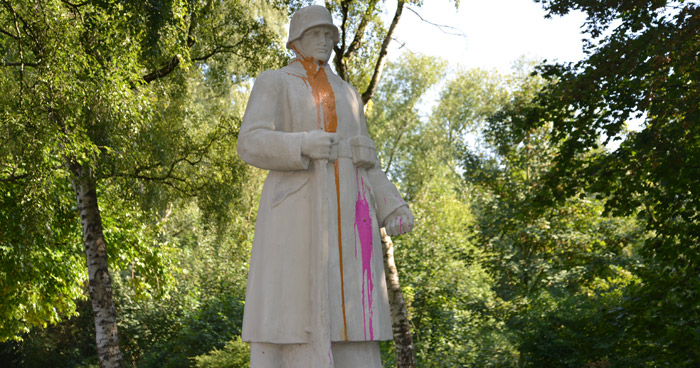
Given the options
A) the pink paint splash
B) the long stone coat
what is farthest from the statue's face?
the pink paint splash

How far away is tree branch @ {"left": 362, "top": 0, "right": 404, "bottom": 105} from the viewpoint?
1225 centimetres

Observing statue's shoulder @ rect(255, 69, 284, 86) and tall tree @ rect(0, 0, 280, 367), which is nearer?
statue's shoulder @ rect(255, 69, 284, 86)

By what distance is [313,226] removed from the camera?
385cm

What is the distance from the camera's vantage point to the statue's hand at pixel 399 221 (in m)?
4.13

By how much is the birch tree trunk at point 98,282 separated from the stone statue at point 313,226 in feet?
27.8

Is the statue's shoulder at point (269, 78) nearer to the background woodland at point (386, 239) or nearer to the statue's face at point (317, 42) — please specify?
the statue's face at point (317, 42)

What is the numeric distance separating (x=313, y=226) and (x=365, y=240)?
12.6 inches

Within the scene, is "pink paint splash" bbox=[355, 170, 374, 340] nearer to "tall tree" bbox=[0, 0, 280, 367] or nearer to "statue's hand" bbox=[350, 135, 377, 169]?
"statue's hand" bbox=[350, 135, 377, 169]

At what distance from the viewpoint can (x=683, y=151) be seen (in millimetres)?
8023

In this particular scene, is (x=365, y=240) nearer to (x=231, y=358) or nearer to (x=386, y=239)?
(x=386, y=239)

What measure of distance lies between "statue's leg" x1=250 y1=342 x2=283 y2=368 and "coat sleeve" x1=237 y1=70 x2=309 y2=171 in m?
0.97

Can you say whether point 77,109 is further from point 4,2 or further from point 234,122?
point 234,122

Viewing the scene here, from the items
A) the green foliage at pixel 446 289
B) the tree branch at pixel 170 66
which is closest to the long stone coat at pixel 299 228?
the tree branch at pixel 170 66

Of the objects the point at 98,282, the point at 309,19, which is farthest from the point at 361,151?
the point at 98,282
